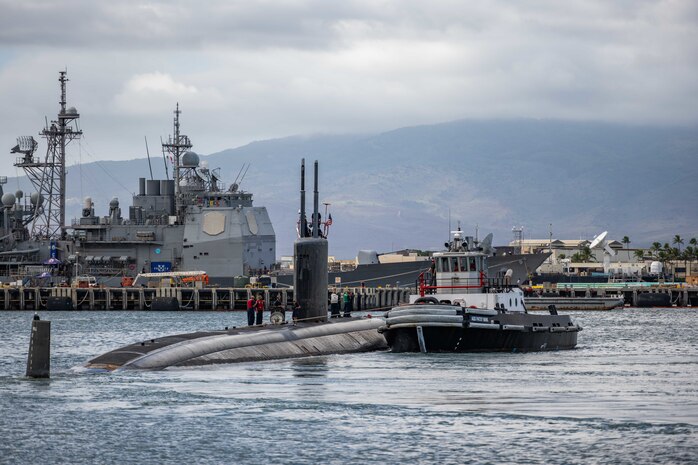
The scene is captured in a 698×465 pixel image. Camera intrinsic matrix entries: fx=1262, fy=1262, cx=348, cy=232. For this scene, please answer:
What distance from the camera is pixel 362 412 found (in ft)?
105

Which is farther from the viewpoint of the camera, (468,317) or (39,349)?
(468,317)

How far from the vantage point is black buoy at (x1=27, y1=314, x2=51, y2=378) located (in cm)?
3556

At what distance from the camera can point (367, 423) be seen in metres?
30.4

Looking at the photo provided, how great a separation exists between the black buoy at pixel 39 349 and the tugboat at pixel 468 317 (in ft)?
47.8

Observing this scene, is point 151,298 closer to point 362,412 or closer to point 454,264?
point 454,264

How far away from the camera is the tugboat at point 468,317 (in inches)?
1866

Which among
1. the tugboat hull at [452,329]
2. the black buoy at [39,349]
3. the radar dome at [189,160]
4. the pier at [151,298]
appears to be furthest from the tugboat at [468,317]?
the radar dome at [189,160]

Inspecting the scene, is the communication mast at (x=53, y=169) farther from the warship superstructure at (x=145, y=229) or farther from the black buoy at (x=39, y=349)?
the black buoy at (x=39, y=349)

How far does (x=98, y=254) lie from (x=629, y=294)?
54.3 meters

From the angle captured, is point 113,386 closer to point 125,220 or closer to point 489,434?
point 489,434

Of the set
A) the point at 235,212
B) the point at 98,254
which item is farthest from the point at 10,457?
the point at 98,254

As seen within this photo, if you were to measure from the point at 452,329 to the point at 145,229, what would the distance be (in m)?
69.2

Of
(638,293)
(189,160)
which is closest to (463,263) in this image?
(189,160)

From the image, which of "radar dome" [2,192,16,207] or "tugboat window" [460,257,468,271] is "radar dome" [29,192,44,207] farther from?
"tugboat window" [460,257,468,271]
